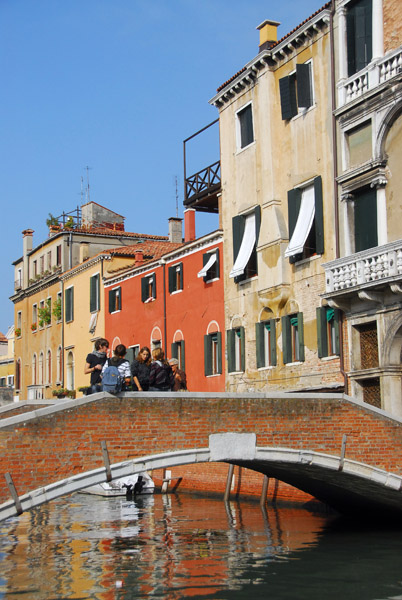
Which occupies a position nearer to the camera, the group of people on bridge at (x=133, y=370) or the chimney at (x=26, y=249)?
the group of people on bridge at (x=133, y=370)

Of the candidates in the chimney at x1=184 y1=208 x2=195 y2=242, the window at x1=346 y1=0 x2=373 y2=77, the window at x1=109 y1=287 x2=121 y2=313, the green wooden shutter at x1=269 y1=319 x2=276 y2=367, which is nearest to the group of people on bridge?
the green wooden shutter at x1=269 y1=319 x2=276 y2=367

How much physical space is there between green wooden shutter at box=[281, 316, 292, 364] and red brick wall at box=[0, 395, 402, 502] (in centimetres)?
540

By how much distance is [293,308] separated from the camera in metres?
19.1

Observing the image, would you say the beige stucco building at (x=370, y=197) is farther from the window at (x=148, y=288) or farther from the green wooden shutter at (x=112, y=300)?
the green wooden shutter at (x=112, y=300)

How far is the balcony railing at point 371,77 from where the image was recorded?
52.7ft

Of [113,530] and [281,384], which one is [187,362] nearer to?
[281,384]

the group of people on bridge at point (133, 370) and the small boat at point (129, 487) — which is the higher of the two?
the group of people on bridge at point (133, 370)

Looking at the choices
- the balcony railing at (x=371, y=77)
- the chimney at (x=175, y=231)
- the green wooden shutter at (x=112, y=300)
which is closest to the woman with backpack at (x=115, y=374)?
the balcony railing at (x=371, y=77)

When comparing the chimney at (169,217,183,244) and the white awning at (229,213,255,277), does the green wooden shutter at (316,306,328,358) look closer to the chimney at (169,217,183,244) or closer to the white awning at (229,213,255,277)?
the white awning at (229,213,255,277)

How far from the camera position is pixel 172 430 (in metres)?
12.6

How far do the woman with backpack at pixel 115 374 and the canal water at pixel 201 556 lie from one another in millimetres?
2425

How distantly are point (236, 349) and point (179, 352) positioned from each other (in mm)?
3587

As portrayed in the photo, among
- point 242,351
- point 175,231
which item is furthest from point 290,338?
point 175,231

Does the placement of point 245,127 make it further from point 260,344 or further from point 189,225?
point 189,225
